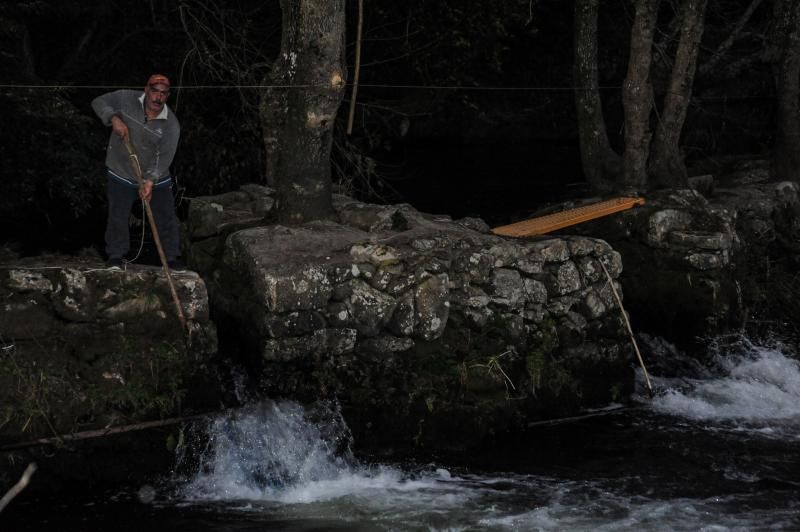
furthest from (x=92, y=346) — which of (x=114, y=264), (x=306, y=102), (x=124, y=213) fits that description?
(x=306, y=102)

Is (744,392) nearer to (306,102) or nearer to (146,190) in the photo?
(306,102)

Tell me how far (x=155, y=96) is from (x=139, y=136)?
1.14ft

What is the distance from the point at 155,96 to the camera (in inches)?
297

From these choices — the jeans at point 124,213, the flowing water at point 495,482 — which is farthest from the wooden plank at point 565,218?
the jeans at point 124,213

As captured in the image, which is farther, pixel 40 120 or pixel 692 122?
pixel 692 122

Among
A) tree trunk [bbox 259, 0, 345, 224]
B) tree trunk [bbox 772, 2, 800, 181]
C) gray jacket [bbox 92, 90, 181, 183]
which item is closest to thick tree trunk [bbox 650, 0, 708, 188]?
tree trunk [bbox 772, 2, 800, 181]

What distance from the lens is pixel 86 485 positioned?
7.02m

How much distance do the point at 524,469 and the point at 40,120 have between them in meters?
6.58

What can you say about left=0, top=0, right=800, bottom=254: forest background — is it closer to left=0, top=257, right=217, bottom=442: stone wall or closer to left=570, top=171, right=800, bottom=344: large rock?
left=570, top=171, right=800, bottom=344: large rock

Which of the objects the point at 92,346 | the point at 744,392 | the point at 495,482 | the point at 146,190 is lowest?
the point at 495,482

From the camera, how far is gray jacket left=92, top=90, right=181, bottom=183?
7586 millimetres

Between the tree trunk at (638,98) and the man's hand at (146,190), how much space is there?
5.81 m

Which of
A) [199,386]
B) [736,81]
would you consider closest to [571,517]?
[199,386]

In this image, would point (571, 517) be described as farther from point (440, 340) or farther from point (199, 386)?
point (199, 386)
